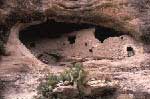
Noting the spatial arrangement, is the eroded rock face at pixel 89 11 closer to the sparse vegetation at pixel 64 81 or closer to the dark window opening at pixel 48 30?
the dark window opening at pixel 48 30

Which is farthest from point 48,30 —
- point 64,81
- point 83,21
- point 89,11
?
point 64,81

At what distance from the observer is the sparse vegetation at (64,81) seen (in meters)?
19.1

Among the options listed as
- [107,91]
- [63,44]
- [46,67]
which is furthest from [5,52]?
[107,91]

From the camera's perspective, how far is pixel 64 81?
19.3 m

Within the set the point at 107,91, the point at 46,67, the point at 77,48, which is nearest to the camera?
the point at 107,91

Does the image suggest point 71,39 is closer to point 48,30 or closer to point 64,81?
point 48,30

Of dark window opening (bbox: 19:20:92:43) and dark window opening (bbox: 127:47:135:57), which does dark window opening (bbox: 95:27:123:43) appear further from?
dark window opening (bbox: 127:47:135:57)

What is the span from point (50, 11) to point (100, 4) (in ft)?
6.88

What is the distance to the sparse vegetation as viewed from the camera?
62.5 ft

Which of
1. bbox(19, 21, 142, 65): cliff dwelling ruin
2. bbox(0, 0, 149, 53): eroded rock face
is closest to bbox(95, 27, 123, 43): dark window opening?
bbox(19, 21, 142, 65): cliff dwelling ruin

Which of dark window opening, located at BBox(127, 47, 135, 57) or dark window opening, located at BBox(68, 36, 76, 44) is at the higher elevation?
dark window opening, located at BBox(68, 36, 76, 44)

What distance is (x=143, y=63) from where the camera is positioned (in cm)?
2177

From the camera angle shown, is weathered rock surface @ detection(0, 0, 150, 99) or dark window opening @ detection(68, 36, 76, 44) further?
dark window opening @ detection(68, 36, 76, 44)

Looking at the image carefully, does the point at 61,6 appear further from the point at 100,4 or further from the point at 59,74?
the point at 59,74
